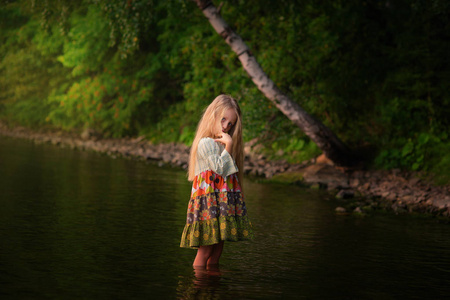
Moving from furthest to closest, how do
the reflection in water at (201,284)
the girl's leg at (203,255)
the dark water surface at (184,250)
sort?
1. the girl's leg at (203,255)
2. the dark water surface at (184,250)
3. the reflection in water at (201,284)

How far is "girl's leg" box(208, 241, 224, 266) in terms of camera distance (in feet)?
20.3

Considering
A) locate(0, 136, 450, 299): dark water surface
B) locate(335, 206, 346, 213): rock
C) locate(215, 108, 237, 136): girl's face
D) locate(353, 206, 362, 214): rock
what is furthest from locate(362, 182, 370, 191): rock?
locate(215, 108, 237, 136): girl's face

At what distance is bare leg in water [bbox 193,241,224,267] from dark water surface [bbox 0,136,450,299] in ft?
0.33

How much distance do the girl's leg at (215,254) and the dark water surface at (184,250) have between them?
0.13 metres

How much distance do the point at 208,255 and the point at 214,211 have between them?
52 centimetres

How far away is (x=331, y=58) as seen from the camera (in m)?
17.4

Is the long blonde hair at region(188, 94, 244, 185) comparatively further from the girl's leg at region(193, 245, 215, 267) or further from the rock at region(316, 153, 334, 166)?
the rock at region(316, 153, 334, 166)

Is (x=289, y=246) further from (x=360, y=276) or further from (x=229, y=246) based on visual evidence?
(x=360, y=276)

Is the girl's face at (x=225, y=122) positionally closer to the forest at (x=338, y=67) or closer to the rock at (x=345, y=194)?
the forest at (x=338, y=67)

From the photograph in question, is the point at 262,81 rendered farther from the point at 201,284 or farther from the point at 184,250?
the point at 201,284

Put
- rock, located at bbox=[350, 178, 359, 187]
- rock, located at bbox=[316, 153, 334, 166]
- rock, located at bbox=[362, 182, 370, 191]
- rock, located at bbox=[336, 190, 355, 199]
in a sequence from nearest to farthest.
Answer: rock, located at bbox=[336, 190, 355, 199], rock, located at bbox=[362, 182, 370, 191], rock, located at bbox=[350, 178, 359, 187], rock, located at bbox=[316, 153, 334, 166]

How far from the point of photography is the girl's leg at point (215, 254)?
20.3 ft

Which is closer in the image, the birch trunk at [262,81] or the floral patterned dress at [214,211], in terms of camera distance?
the floral patterned dress at [214,211]

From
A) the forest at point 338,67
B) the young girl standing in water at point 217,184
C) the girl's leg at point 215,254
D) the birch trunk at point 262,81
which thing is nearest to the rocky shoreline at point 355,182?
the forest at point 338,67
